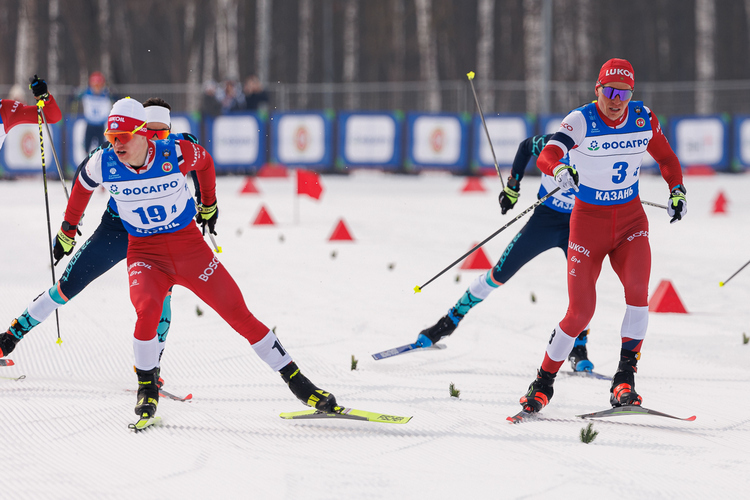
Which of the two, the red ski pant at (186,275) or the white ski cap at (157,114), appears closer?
the red ski pant at (186,275)

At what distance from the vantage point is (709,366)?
5.73 meters

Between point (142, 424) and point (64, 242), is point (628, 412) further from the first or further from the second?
point (64, 242)

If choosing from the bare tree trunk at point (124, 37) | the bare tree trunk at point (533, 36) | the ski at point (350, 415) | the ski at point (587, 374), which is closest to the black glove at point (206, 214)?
the ski at point (350, 415)

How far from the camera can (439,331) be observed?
6051mm

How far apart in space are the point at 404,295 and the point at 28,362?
3.42m

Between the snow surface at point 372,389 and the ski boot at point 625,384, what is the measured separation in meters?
0.13

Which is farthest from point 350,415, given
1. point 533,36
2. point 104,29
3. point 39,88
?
point 104,29

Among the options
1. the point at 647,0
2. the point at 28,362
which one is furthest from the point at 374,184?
the point at 647,0

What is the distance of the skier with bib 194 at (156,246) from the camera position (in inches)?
166

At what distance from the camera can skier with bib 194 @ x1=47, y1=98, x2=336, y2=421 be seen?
4.21m

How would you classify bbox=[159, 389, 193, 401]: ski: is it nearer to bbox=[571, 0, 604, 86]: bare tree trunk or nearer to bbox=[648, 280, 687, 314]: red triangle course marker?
bbox=[648, 280, 687, 314]: red triangle course marker

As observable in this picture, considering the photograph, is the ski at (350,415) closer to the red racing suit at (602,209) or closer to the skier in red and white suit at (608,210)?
the skier in red and white suit at (608,210)

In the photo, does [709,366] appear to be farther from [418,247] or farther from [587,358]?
[418,247]

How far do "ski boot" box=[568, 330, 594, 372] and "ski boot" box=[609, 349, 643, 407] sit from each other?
796mm
